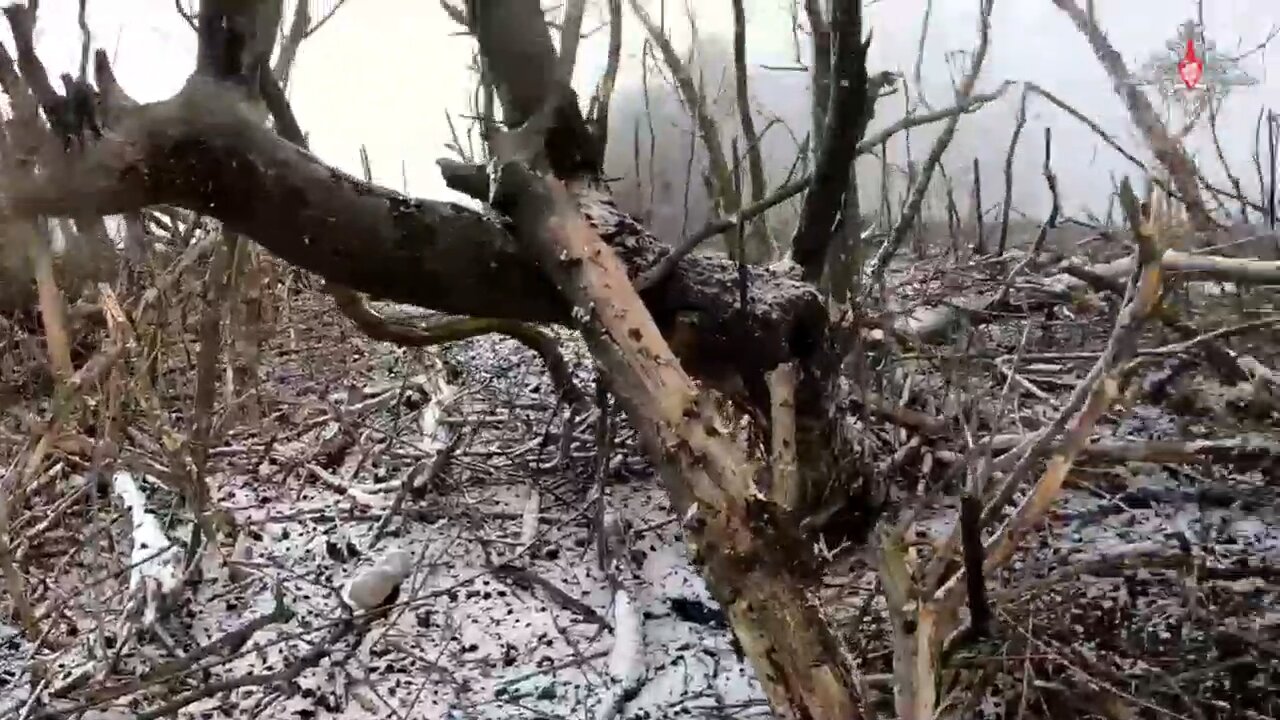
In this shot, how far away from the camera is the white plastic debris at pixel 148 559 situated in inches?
47.4

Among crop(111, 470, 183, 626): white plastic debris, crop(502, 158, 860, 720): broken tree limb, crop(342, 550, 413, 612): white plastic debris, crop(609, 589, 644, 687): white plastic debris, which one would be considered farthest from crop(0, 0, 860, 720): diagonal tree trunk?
crop(111, 470, 183, 626): white plastic debris

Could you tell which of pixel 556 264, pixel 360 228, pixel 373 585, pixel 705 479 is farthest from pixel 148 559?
pixel 705 479

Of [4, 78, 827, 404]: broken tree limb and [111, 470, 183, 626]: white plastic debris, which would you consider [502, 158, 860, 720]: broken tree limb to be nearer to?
[4, 78, 827, 404]: broken tree limb

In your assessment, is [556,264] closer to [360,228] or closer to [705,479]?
[360,228]

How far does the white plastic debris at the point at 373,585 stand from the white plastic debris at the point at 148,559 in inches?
8.6

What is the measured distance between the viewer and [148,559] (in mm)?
1199

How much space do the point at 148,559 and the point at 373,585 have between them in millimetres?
267

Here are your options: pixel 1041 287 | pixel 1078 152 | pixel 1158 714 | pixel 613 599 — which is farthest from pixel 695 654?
pixel 1078 152

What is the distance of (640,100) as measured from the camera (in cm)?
215

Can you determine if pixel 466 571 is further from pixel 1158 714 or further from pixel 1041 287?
pixel 1041 287

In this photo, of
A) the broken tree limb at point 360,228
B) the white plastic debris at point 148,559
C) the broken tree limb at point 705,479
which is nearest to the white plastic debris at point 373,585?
the white plastic debris at point 148,559

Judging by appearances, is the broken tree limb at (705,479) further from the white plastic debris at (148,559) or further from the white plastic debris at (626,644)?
the white plastic debris at (148,559)

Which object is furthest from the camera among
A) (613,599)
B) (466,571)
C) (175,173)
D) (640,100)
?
(640,100)

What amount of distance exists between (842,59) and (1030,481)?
58 cm
